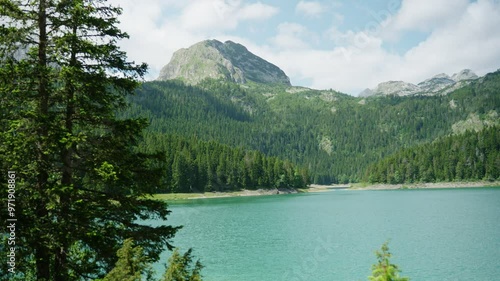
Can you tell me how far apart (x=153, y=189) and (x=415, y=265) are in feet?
97.4

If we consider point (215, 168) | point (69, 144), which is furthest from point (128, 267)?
point (215, 168)

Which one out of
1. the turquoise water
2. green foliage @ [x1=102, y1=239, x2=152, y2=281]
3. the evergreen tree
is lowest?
the turquoise water

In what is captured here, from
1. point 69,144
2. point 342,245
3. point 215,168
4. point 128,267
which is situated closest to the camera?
point 128,267

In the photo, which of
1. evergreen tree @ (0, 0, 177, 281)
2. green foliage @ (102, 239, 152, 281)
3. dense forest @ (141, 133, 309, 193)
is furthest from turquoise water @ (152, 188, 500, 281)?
dense forest @ (141, 133, 309, 193)

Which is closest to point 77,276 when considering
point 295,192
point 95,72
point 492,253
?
point 95,72

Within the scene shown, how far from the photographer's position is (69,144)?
36.6 feet

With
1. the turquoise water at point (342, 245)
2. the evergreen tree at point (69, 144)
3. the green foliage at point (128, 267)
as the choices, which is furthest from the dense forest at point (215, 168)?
the green foliage at point (128, 267)

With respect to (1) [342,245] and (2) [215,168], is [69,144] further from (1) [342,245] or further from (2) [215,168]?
(2) [215,168]

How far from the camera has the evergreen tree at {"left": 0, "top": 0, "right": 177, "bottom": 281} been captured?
11.2 metres

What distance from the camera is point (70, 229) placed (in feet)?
38.1

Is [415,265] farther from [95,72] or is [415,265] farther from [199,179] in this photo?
[199,179]

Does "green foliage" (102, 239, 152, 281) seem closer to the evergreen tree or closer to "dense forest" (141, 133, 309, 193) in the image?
the evergreen tree

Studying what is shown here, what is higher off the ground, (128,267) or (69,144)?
(69,144)

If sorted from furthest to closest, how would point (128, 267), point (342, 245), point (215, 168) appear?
point (215, 168), point (342, 245), point (128, 267)
